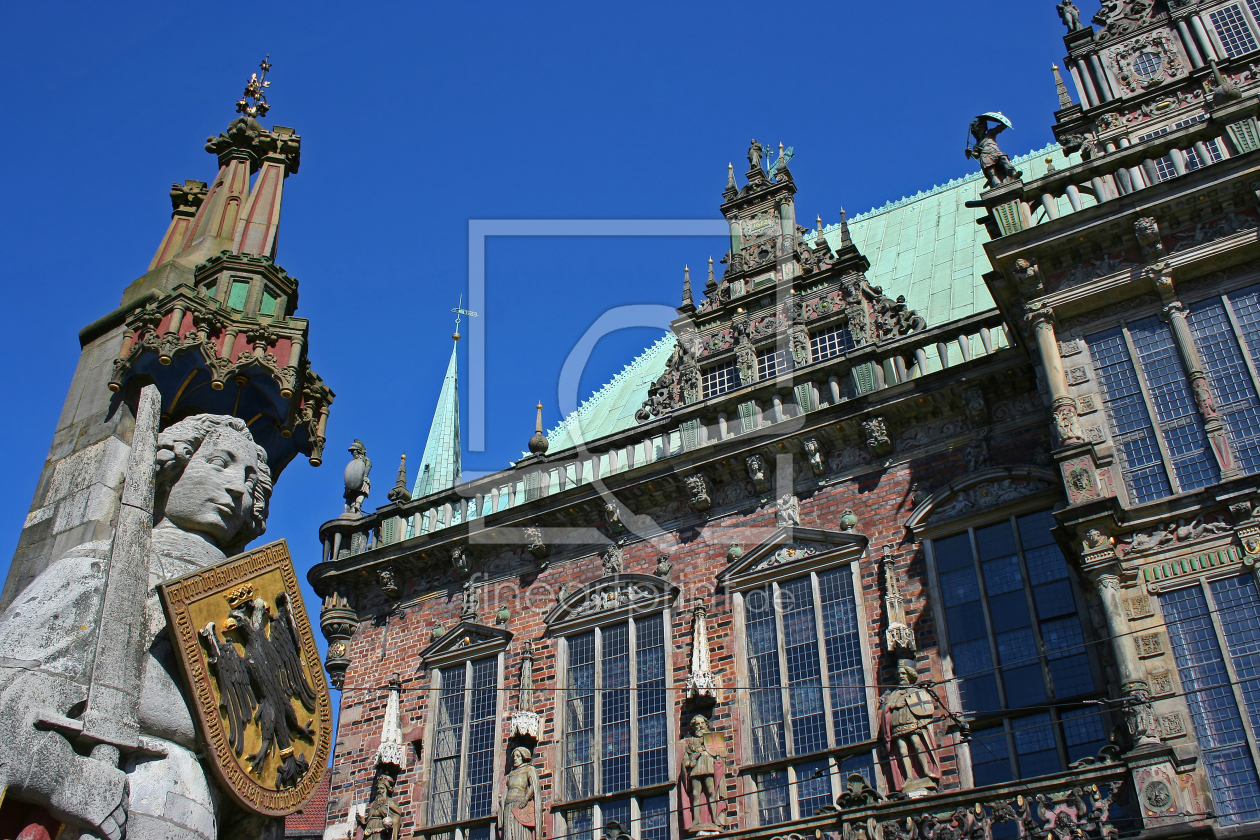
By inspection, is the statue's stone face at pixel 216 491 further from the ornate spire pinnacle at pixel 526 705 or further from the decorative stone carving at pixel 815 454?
the decorative stone carving at pixel 815 454

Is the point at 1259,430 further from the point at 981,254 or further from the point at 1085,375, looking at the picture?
the point at 981,254

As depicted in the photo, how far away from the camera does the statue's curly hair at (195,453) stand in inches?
320

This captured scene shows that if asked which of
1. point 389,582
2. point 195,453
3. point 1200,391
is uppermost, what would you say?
point 389,582

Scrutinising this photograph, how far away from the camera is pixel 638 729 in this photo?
14.0 metres

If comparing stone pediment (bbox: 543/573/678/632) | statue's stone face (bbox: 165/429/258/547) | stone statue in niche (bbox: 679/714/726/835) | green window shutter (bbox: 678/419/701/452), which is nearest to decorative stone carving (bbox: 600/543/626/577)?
stone pediment (bbox: 543/573/678/632)

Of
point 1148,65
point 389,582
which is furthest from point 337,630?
point 1148,65

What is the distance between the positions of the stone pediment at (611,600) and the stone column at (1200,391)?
6.67 metres

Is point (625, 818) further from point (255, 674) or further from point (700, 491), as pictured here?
point (255, 674)

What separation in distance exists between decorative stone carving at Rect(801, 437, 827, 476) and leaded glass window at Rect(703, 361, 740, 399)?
9.92 ft

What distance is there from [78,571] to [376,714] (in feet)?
32.0

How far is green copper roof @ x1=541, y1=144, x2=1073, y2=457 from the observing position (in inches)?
749

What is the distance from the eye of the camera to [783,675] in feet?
43.8

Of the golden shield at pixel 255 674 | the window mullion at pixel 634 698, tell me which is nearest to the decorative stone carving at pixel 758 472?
the window mullion at pixel 634 698

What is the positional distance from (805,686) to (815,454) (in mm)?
3019
